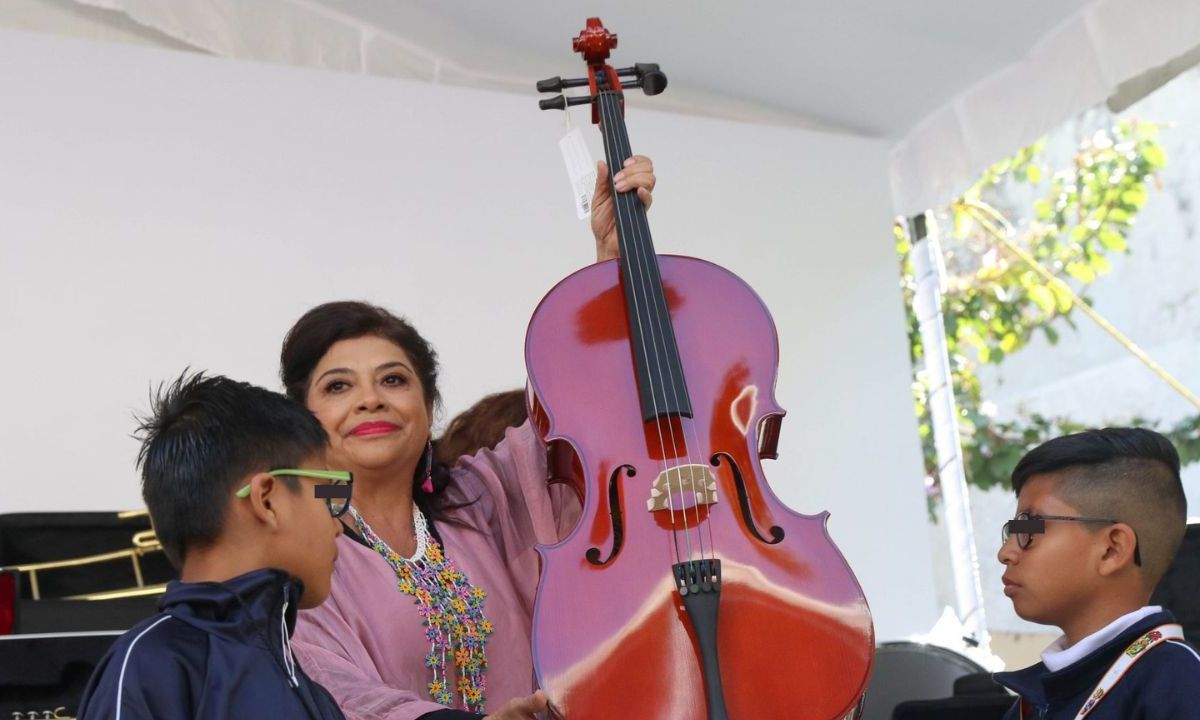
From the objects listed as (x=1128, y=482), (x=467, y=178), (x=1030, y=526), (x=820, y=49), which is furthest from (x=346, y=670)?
(x=820, y=49)

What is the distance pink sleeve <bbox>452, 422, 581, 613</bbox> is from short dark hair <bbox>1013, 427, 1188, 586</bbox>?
665 millimetres

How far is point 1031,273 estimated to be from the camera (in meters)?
7.32

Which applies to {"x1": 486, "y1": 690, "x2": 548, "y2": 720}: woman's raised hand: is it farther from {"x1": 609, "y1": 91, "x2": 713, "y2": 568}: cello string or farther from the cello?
{"x1": 609, "y1": 91, "x2": 713, "y2": 568}: cello string

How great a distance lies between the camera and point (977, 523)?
841 cm

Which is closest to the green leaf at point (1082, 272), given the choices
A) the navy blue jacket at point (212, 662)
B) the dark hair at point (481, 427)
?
the dark hair at point (481, 427)

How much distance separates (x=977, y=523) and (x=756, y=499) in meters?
7.09

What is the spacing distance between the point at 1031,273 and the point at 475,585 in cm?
600

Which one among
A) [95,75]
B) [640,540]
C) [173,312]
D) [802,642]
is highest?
[95,75]

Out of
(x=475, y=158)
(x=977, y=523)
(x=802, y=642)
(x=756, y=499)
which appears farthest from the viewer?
(x=977, y=523)

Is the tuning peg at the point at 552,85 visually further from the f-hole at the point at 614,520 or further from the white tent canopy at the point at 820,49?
the white tent canopy at the point at 820,49

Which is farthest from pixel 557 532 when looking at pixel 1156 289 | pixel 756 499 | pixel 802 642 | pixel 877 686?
pixel 1156 289

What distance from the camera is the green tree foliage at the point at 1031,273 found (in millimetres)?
7266

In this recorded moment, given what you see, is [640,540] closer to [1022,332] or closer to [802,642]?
[802,642]

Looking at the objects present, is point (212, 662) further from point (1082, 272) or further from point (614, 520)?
point (1082, 272)
